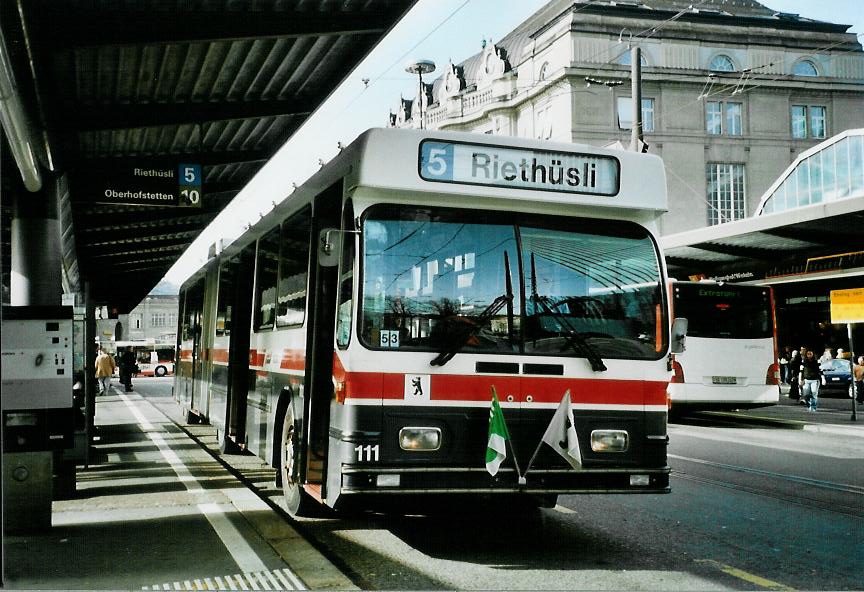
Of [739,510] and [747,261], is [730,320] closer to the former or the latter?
[747,261]

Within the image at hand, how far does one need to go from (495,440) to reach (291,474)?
2538 mm

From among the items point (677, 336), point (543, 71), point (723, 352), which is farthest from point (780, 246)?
point (543, 71)

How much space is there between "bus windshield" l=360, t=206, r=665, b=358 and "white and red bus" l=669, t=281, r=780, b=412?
13.2 metres

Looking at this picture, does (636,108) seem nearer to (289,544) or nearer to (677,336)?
(677,336)

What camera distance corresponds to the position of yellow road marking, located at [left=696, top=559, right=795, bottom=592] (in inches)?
233

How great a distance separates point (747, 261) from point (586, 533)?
21192 mm

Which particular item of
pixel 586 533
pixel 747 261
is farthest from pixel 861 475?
pixel 747 261

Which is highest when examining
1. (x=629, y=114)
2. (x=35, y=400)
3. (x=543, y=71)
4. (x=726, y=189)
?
(x=543, y=71)

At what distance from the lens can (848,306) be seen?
19.1 meters

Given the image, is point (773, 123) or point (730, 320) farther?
point (773, 123)

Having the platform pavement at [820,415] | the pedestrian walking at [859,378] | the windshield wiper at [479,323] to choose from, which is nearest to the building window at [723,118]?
the platform pavement at [820,415]

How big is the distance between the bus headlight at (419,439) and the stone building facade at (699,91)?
47.7 m

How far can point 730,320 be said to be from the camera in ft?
66.4

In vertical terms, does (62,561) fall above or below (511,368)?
below
